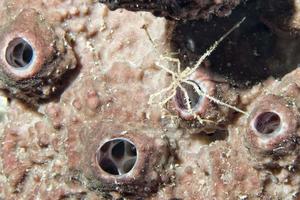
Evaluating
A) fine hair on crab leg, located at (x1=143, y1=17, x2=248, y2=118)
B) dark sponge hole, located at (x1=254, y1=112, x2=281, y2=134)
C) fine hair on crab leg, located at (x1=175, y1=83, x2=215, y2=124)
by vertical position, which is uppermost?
fine hair on crab leg, located at (x1=143, y1=17, x2=248, y2=118)

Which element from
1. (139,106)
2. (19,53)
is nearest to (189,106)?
(139,106)

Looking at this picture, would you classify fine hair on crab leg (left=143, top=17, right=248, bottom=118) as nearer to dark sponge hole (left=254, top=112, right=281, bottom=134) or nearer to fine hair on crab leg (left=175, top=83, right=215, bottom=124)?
fine hair on crab leg (left=175, top=83, right=215, bottom=124)

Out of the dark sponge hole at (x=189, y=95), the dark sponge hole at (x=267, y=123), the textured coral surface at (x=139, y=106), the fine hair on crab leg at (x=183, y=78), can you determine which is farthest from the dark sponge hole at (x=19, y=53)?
the dark sponge hole at (x=267, y=123)

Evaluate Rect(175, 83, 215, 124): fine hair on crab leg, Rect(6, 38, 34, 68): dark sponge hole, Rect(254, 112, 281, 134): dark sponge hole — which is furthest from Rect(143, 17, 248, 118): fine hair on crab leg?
Rect(6, 38, 34, 68): dark sponge hole

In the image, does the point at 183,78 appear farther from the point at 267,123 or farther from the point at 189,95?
the point at 267,123

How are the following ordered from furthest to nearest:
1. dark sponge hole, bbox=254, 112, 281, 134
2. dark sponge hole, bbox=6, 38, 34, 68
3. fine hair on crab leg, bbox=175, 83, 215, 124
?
dark sponge hole, bbox=6, 38, 34, 68
fine hair on crab leg, bbox=175, 83, 215, 124
dark sponge hole, bbox=254, 112, 281, 134

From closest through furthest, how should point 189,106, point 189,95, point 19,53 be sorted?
point 189,106 < point 189,95 < point 19,53

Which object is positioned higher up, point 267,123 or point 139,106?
point 139,106

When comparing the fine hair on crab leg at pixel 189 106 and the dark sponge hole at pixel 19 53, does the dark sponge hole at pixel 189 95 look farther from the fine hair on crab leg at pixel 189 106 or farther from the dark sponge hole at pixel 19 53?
the dark sponge hole at pixel 19 53

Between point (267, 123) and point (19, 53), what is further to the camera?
point (19, 53)
